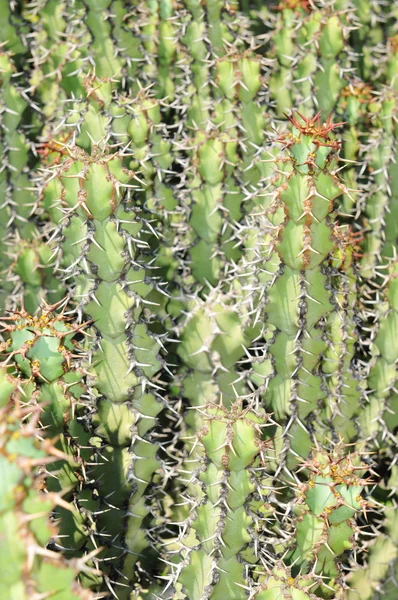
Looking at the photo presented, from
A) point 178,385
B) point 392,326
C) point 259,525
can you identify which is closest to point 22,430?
point 259,525

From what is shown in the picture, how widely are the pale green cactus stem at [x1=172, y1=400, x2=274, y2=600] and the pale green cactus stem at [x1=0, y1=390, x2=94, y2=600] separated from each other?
636mm

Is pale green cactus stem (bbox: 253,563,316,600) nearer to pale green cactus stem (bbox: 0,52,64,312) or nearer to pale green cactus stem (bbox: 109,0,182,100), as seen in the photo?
pale green cactus stem (bbox: 0,52,64,312)

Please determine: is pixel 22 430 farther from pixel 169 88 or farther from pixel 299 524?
pixel 169 88

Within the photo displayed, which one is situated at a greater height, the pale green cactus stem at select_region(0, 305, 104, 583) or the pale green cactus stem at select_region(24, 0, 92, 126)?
the pale green cactus stem at select_region(24, 0, 92, 126)

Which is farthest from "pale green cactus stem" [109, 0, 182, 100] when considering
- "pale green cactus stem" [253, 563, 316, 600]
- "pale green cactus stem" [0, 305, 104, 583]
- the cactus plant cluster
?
"pale green cactus stem" [253, 563, 316, 600]

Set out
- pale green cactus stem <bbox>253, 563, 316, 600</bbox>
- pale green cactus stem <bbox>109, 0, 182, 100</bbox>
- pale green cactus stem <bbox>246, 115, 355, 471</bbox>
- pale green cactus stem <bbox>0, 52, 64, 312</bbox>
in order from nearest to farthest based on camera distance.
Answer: pale green cactus stem <bbox>253, 563, 316, 600</bbox> → pale green cactus stem <bbox>246, 115, 355, 471</bbox> → pale green cactus stem <bbox>0, 52, 64, 312</bbox> → pale green cactus stem <bbox>109, 0, 182, 100</bbox>

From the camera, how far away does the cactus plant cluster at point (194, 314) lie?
2.17 metres

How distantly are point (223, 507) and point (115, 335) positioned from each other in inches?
25.9

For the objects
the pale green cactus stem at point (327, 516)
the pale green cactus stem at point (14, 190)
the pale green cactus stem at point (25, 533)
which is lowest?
the pale green cactus stem at point (327, 516)

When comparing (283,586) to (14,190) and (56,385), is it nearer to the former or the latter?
(56,385)

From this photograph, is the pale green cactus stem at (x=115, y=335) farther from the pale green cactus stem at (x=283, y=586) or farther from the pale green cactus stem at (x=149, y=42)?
the pale green cactus stem at (x=149, y=42)

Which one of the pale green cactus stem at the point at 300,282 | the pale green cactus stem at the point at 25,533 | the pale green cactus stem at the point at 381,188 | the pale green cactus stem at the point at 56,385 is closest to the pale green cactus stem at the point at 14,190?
the pale green cactus stem at the point at 56,385

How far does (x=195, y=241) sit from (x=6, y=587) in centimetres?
181

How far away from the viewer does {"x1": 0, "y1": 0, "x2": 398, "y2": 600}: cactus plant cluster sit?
217cm
